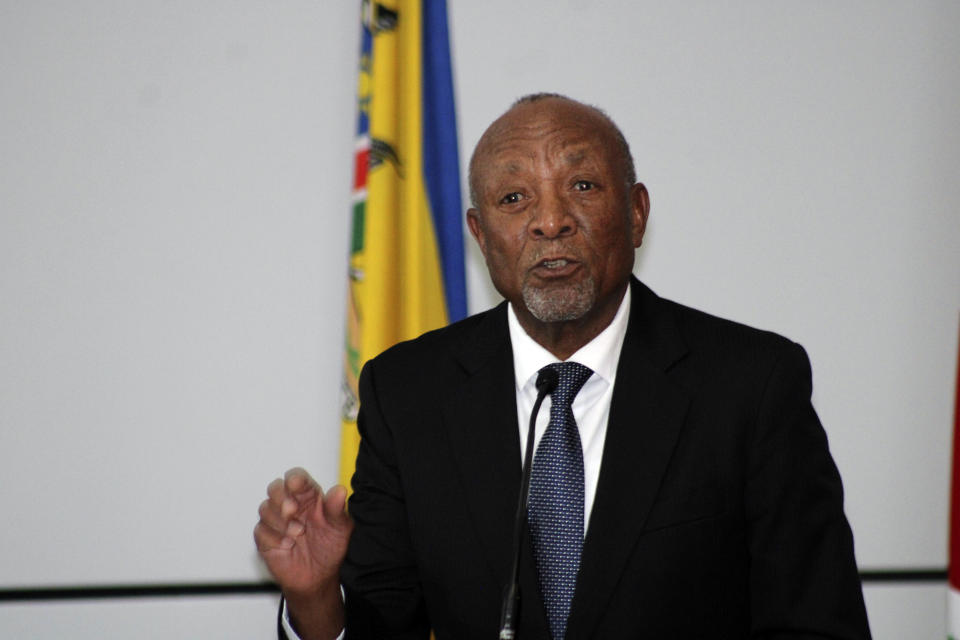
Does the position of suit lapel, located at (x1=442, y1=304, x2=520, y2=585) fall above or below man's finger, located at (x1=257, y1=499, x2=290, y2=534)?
above

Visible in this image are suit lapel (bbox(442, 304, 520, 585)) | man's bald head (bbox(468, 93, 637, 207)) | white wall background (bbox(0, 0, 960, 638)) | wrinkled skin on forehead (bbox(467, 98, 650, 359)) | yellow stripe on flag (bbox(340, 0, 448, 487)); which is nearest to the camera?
suit lapel (bbox(442, 304, 520, 585))

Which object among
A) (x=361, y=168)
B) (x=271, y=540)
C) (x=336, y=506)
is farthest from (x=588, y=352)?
(x=361, y=168)

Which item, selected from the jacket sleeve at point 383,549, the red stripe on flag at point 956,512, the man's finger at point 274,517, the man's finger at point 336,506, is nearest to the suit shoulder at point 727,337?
the jacket sleeve at point 383,549

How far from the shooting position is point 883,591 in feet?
10.7

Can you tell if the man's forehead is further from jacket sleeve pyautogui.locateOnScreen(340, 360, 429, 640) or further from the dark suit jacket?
jacket sleeve pyautogui.locateOnScreen(340, 360, 429, 640)

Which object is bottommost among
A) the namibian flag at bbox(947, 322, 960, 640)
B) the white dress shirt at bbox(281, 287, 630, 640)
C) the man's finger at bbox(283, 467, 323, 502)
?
the namibian flag at bbox(947, 322, 960, 640)

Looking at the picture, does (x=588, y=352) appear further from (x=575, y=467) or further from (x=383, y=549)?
(x=383, y=549)

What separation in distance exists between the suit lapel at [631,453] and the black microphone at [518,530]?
28 centimetres

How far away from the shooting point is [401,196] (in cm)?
300

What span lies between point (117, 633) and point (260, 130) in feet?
5.76

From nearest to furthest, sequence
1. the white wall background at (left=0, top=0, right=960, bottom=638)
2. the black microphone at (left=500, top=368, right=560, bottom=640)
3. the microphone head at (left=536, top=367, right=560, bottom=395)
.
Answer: the black microphone at (left=500, top=368, right=560, bottom=640) → the microphone head at (left=536, top=367, right=560, bottom=395) → the white wall background at (left=0, top=0, right=960, bottom=638)

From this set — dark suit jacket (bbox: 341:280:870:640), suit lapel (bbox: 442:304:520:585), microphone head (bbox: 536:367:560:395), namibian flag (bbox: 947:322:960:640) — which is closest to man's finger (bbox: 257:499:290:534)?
dark suit jacket (bbox: 341:280:870:640)

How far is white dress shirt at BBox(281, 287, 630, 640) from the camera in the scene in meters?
1.83

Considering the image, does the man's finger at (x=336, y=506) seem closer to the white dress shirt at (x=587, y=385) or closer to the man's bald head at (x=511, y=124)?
the white dress shirt at (x=587, y=385)
